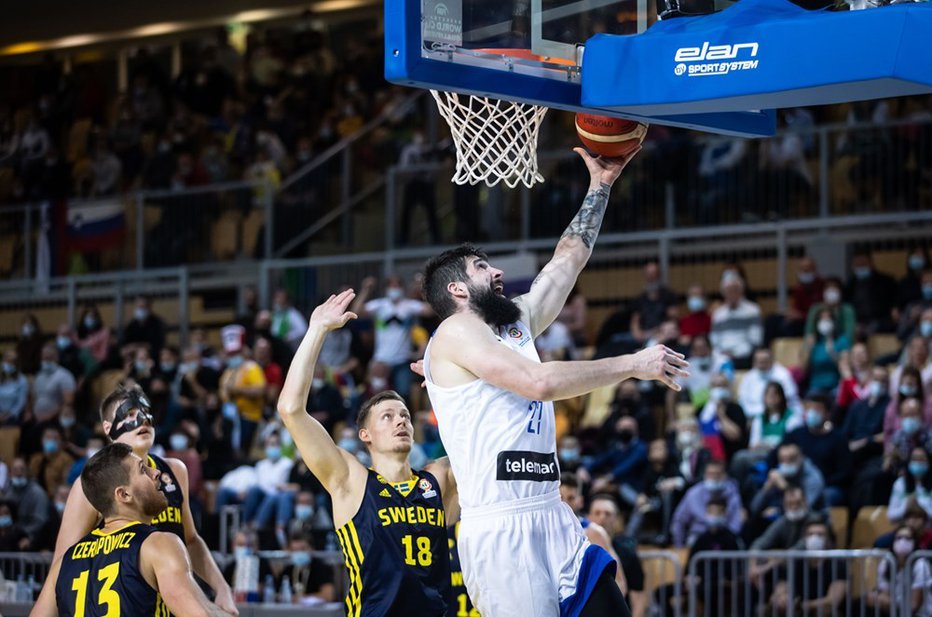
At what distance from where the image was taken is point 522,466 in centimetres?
645

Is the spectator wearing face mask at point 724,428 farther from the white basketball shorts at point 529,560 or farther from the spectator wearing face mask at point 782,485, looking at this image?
the white basketball shorts at point 529,560

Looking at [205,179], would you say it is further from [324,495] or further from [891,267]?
[891,267]

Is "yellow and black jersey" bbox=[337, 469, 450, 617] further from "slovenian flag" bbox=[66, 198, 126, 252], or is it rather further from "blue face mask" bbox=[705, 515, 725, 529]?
"slovenian flag" bbox=[66, 198, 126, 252]

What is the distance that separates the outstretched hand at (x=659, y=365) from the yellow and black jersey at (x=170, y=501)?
3.10 meters

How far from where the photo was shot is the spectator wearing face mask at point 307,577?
1345 centimetres

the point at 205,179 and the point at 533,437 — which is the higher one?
the point at 205,179

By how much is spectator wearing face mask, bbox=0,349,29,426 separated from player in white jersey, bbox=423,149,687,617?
13898 millimetres

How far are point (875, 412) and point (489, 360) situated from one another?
28.4ft

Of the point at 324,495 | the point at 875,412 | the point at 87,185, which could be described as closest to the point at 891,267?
the point at 875,412

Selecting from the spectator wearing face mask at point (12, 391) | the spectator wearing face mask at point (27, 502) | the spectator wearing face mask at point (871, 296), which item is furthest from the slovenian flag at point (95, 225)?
the spectator wearing face mask at point (871, 296)

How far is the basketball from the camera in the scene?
7.59 metres

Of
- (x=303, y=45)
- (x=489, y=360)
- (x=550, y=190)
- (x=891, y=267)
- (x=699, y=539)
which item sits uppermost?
(x=303, y=45)

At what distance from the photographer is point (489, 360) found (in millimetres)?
6312

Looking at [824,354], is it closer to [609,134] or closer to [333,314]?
[609,134]
